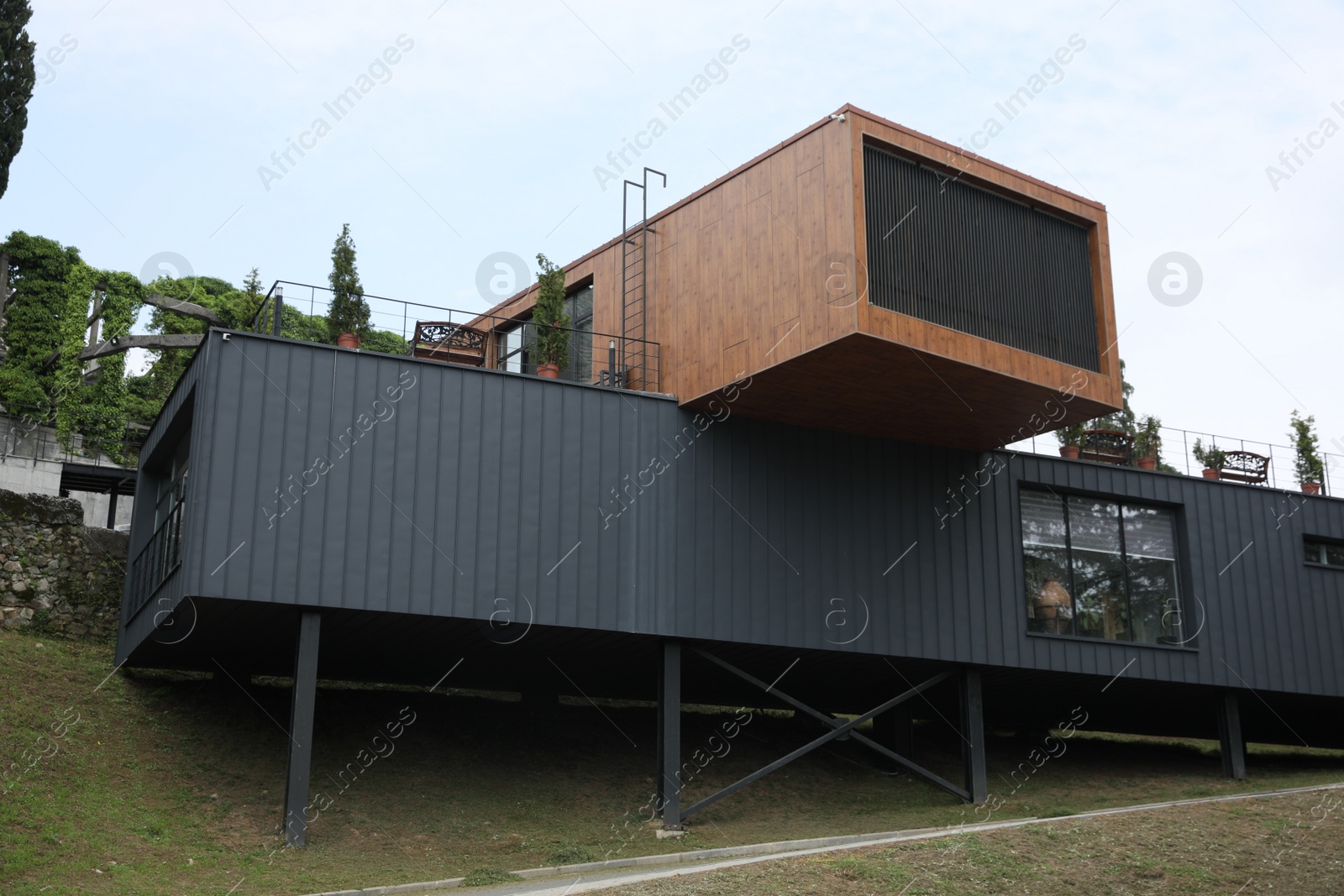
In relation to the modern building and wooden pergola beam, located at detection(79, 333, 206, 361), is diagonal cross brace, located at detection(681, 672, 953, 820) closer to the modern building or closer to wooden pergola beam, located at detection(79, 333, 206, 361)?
the modern building

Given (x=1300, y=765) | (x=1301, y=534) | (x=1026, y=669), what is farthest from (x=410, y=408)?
(x=1300, y=765)

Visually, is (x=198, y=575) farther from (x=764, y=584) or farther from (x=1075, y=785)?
(x=1075, y=785)

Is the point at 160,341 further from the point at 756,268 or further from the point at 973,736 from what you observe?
the point at 973,736

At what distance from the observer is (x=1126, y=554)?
18.2 m

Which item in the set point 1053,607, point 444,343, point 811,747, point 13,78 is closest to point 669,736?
point 811,747

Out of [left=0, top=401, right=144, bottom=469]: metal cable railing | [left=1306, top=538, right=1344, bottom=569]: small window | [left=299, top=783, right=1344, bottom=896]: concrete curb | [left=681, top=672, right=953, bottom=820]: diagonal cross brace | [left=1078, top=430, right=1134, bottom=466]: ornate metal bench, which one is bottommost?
[left=299, top=783, right=1344, bottom=896]: concrete curb

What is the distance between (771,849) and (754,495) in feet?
14.2

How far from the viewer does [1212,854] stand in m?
12.3

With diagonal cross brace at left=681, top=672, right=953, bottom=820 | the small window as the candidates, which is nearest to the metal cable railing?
diagonal cross brace at left=681, top=672, right=953, bottom=820

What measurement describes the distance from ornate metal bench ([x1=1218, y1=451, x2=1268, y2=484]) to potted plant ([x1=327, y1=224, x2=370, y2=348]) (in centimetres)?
1407

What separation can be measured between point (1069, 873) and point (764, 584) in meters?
5.02

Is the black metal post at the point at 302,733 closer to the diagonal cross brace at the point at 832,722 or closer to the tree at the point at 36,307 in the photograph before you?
the diagonal cross brace at the point at 832,722

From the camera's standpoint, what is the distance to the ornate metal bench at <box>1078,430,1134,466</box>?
1881 centimetres

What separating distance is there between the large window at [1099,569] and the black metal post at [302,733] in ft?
32.8
